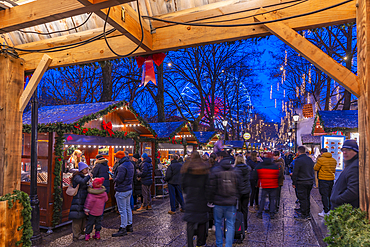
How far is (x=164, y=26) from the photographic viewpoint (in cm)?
481

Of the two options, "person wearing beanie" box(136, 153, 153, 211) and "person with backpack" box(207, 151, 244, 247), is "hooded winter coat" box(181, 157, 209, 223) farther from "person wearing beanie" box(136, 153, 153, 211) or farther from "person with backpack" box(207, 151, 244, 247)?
"person wearing beanie" box(136, 153, 153, 211)

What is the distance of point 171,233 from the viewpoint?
260 inches

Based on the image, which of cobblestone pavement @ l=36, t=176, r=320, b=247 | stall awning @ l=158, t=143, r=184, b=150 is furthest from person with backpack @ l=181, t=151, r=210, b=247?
stall awning @ l=158, t=143, r=184, b=150

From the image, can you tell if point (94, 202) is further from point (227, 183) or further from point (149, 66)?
point (149, 66)

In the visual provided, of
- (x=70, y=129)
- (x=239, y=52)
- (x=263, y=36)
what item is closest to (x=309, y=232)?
(x=263, y=36)

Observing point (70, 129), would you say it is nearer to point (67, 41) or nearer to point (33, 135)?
point (33, 135)

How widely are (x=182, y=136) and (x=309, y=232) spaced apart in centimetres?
964

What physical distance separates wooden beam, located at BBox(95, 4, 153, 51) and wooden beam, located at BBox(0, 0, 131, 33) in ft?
0.92

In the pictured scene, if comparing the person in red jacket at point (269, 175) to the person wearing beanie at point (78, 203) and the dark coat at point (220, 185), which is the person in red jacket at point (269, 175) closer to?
the dark coat at point (220, 185)

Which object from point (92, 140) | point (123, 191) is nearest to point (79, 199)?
point (123, 191)

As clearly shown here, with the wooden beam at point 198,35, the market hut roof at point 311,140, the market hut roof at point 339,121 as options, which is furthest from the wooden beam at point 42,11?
the market hut roof at point 311,140

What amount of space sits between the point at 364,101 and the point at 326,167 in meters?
5.09

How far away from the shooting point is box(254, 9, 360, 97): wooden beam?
3434 mm

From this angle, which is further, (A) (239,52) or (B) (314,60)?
(A) (239,52)
